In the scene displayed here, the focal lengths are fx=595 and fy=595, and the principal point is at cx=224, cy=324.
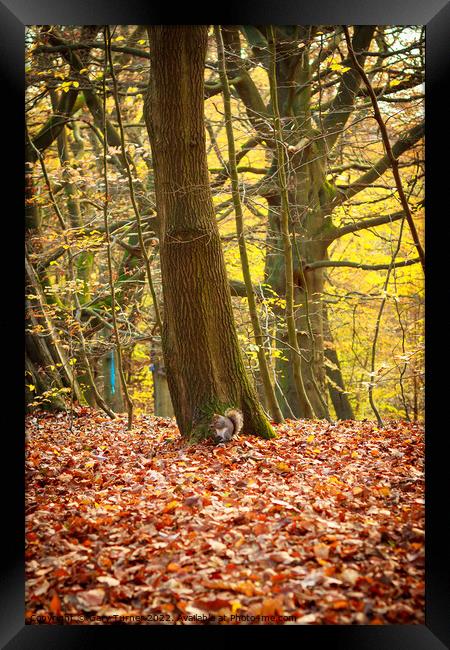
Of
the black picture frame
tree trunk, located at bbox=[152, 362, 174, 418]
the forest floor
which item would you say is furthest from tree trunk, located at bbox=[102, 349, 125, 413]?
the black picture frame

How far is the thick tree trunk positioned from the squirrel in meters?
0.09

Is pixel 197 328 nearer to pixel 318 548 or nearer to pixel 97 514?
pixel 97 514

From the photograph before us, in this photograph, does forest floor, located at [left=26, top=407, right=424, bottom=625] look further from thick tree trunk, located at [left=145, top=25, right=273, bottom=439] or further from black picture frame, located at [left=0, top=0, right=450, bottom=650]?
thick tree trunk, located at [left=145, top=25, right=273, bottom=439]

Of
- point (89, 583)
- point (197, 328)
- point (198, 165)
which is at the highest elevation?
point (198, 165)

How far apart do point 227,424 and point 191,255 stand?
1783 mm

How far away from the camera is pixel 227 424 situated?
19.8 ft

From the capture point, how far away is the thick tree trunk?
20.0 feet

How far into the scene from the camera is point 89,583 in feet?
11.6

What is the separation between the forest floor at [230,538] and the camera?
11.1ft

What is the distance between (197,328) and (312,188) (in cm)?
568

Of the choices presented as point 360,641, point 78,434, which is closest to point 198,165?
point 78,434
